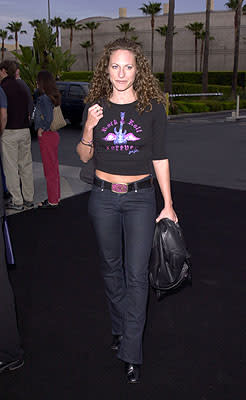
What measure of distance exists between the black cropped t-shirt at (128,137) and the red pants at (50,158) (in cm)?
402

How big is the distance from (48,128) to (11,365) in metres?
4.07

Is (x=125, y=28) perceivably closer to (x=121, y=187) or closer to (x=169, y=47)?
(x=169, y=47)

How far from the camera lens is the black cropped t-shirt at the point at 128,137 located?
296cm

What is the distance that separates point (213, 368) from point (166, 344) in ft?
1.44

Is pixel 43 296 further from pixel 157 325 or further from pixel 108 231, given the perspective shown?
pixel 108 231

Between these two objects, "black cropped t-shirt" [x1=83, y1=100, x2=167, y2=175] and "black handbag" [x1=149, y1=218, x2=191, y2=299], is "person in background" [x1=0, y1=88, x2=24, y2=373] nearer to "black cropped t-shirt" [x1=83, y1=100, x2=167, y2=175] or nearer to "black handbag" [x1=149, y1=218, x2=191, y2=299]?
"black cropped t-shirt" [x1=83, y1=100, x2=167, y2=175]

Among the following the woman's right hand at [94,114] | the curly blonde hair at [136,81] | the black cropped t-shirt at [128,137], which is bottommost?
the black cropped t-shirt at [128,137]

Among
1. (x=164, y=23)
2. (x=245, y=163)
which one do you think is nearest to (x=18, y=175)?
(x=245, y=163)

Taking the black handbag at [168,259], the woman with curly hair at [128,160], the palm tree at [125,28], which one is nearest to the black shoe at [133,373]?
the woman with curly hair at [128,160]

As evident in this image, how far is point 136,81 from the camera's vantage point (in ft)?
9.82

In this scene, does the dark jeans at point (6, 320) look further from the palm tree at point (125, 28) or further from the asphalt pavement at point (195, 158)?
the palm tree at point (125, 28)

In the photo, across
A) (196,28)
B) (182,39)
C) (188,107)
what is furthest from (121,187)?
(182,39)

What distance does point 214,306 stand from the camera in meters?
4.24

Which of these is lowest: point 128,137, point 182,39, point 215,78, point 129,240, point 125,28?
point 129,240
